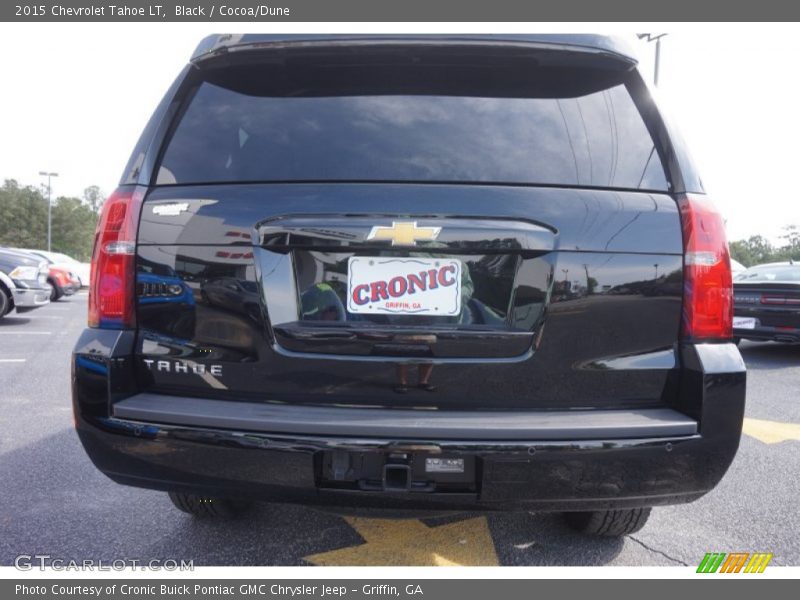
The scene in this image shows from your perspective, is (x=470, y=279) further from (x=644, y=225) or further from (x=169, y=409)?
(x=169, y=409)

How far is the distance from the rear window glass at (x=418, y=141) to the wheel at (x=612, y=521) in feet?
4.42

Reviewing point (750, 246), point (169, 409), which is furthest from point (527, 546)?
point (750, 246)

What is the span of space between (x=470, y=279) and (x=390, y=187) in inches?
15.5

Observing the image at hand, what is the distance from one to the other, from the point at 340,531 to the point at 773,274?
8224mm

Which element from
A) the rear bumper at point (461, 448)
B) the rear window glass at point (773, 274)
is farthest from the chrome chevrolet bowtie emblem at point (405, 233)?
the rear window glass at point (773, 274)

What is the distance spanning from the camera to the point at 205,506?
2.31 meters

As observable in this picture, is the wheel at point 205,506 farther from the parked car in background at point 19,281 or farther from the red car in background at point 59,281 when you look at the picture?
the red car in background at point 59,281

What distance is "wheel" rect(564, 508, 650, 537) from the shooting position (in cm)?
217

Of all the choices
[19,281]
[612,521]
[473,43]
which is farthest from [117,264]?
[19,281]

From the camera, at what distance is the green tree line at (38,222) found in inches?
2249

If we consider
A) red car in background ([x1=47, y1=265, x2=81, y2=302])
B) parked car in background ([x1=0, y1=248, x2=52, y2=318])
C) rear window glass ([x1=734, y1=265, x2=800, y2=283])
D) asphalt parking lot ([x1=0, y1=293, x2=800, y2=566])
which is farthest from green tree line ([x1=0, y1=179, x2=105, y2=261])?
asphalt parking lot ([x1=0, y1=293, x2=800, y2=566])

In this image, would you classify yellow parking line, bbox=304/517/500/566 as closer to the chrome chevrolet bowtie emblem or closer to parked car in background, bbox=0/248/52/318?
the chrome chevrolet bowtie emblem

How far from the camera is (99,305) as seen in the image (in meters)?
1.76

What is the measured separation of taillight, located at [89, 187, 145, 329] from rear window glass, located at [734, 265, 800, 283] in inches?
332
